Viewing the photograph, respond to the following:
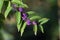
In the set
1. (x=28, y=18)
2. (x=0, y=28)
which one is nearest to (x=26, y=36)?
(x=0, y=28)

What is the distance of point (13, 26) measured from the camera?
4.76 feet

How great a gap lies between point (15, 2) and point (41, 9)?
1277 mm

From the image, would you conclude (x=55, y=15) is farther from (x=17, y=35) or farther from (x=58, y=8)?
(x=17, y=35)

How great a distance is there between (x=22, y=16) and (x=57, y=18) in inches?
52.1

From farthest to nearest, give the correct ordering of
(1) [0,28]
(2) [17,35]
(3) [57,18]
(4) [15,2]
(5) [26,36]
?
1. (3) [57,18]
2. (5) [26,36]
3. (2) [17,35]
4. (1) [0,28]
5. (4) [15,2]

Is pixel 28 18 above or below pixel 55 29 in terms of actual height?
above

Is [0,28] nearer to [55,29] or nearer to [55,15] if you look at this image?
[55,29]

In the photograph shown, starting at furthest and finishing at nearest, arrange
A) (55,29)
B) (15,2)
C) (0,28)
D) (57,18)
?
(57,18), (55,29), (0,28), (15,2)

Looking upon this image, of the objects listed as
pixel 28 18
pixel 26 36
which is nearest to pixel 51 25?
pixel 26 36

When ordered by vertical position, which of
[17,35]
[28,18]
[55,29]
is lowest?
[55,29]

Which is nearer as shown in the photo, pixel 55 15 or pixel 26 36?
pixel 26 36

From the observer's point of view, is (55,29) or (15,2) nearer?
(15,2)

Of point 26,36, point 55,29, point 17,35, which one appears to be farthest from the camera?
point 55,29

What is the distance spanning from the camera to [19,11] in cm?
65
